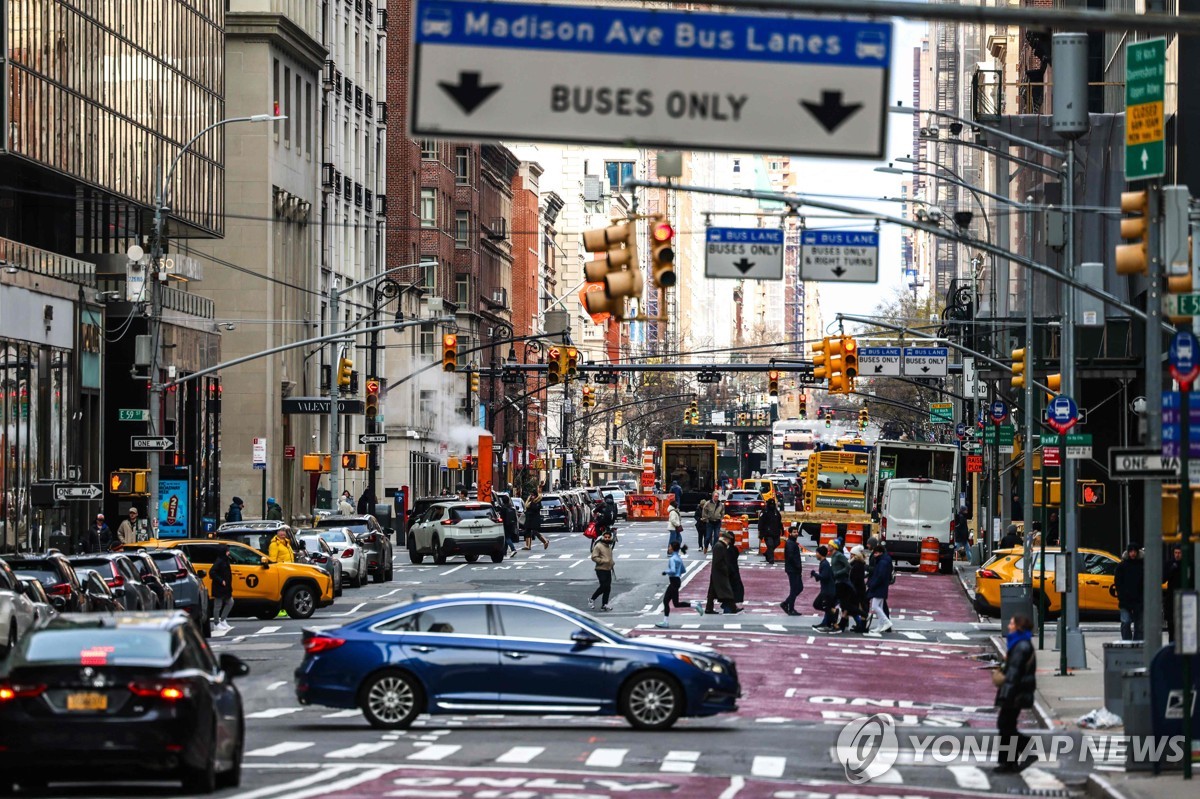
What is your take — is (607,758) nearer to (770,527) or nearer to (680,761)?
(680,761)

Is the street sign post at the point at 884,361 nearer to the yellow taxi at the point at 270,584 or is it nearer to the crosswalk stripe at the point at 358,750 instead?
the yellow taxi at the point at 270,584

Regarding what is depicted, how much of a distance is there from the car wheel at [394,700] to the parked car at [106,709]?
6.26 meters

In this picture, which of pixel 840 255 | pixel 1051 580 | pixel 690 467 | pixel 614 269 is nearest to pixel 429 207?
pixel 690 467

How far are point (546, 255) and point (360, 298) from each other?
64.6 m

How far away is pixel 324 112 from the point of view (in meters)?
85.3

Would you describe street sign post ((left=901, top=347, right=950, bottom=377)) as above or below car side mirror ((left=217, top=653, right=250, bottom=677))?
above

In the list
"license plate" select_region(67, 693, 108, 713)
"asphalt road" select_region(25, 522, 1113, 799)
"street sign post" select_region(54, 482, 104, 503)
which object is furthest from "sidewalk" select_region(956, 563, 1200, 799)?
"street sign post" select_region(54, 482, 104, 503)

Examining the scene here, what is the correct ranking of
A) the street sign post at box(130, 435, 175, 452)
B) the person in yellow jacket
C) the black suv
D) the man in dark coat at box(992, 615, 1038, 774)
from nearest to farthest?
the man in dark coat at box(992, 615, 1038, 774) < the person in yellow jacket < the street sign post at box(130, 435, 175, 452) < the black suv

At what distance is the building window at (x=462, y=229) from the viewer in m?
116

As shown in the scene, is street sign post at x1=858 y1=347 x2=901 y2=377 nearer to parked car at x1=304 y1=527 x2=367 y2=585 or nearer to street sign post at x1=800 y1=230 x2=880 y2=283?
parked car at x1=304 y1=527 x2=367 y2=585

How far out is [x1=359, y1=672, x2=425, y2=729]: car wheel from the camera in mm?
22469

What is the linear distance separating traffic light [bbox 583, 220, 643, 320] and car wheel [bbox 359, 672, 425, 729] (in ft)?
14.3

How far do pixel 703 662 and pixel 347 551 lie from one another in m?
27.3

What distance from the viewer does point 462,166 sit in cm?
11819
